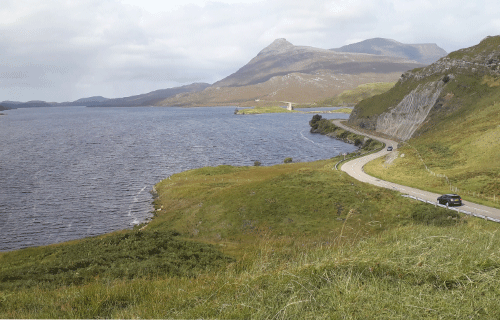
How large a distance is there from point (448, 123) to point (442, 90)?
23.7 metres

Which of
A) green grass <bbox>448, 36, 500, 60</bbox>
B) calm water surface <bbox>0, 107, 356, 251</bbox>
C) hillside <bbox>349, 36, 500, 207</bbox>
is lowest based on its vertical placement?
calm water surface <bbox>0, 107, 356, 251</bbox>

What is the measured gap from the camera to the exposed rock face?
119919 mm

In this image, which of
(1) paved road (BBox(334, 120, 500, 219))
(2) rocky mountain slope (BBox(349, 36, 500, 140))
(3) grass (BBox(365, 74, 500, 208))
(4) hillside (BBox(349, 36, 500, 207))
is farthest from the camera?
(2) rocky mountain slope (BBox(349, 36, 500, 140))

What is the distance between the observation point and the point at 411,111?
12862 centimetres

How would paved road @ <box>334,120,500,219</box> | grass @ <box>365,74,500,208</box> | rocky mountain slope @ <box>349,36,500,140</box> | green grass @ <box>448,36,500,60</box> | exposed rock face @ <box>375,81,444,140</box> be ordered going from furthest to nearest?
green grass @ <box>448,36,500,60</box> < exposed rock face @ <box>375,81,444,140</box> < rocky mountain slope @ <box>349,36,500,140</box> < grass @ <box>365,74,500,208</box> < paved road @ <box>334,120,500,219</box>

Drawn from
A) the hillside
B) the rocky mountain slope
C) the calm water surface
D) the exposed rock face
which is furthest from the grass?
the calm water surface

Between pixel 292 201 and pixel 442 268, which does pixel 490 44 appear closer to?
pixel 292 201

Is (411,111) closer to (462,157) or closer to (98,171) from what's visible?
(462,157)

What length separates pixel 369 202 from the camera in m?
44.9

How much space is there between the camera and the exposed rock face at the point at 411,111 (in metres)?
120

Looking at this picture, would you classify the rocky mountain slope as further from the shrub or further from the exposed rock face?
the shrub

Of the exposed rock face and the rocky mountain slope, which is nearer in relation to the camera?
the rocky mountain slope

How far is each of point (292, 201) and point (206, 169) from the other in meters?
42.8

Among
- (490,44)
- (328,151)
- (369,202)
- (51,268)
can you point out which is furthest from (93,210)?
(490,44)
